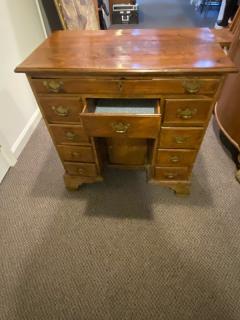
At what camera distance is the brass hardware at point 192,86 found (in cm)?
77

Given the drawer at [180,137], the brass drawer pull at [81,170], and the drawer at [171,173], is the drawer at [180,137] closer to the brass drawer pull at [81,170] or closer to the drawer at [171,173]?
the drawer at [171,173]

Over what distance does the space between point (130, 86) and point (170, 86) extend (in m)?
0.16

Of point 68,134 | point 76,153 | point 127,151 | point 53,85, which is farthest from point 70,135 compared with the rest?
point 127,151

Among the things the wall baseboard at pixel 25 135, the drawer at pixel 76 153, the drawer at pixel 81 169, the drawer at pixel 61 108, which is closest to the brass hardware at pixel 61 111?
the drawer at pixel 61 108

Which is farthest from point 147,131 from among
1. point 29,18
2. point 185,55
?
point 29,18

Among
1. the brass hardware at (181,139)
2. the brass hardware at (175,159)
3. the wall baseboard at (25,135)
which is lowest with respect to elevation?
the wall baseboard at (25,135)

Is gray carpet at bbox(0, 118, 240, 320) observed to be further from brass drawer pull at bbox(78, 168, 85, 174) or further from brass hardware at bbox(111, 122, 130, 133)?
brass hardware at bbox(111, 122, 130, 133)

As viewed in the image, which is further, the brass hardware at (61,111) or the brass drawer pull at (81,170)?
the brass drawer pull at (81,170)

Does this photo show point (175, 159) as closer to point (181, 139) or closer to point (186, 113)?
point (181, 139)

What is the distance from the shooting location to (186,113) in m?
0.87

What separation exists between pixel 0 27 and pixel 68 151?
0.94m

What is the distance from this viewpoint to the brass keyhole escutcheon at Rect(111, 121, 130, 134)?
835mm

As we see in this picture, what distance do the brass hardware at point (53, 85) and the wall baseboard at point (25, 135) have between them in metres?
0.89

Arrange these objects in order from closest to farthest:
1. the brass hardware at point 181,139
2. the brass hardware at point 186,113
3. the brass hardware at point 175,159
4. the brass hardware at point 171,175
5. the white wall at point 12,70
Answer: the brass hardware at point 186,113 < the brass hardware at point 181,139 < the brass hardware at point 175,159 < the brass hardware at point 171,175 < the white wall at point 12,70
